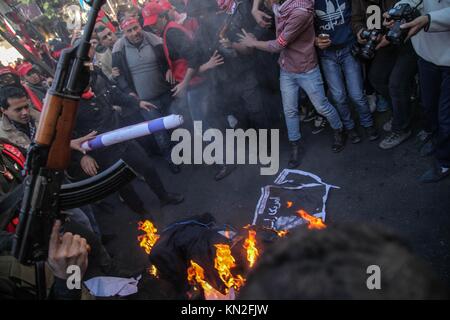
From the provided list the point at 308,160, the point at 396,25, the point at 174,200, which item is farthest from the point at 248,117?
the point at 396,25

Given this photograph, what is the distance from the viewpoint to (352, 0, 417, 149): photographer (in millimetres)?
4008

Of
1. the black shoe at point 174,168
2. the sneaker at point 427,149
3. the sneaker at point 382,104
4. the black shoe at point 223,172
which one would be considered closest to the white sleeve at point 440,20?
the sneaker at point 427,149

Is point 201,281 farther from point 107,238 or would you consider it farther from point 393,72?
point 393,72

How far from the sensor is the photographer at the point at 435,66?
2986 mm

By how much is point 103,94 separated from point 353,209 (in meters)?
3.59

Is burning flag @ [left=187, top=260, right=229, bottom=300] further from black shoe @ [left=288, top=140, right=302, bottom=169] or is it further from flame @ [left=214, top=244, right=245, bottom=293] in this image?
black shoe @ [left=288, top=140, right=302, bottom=169]

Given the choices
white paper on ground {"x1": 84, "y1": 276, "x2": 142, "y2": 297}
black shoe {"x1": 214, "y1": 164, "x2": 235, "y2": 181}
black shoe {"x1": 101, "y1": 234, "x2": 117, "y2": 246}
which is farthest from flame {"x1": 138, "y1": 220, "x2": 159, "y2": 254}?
black shoe {"x1": 214, "y1": 164, "x2": 235, "y2": 181}

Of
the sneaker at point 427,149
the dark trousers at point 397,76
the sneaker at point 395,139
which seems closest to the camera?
the dark trousers at point 397,76

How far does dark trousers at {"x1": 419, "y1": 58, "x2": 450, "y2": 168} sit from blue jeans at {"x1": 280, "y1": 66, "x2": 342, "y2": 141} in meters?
1.13

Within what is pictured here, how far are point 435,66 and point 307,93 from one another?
1.50 m

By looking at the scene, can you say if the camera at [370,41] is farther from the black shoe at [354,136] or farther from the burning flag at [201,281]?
the burning flag at [201,281]

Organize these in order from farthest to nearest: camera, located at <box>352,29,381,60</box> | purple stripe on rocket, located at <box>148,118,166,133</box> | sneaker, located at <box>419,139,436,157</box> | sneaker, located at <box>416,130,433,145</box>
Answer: sneaker, located at <box>416,130,433,145</box>, sneaker, located at <box>419,139,436,157</box>, camera, located at <box>352,29,381,60</box>, purple stripe on rocket, located at <box>148,118,166,133</box>

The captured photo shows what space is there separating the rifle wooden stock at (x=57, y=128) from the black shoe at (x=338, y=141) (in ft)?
11.7
